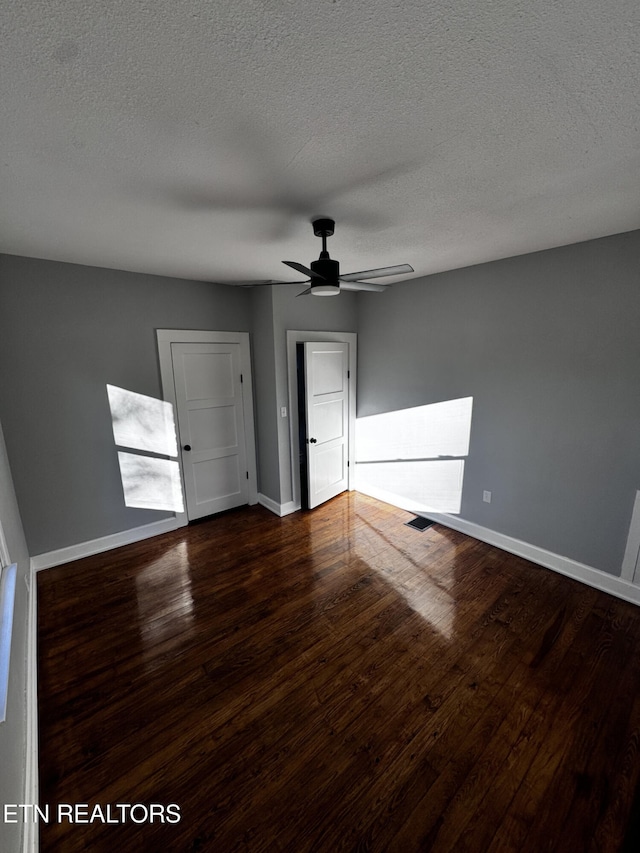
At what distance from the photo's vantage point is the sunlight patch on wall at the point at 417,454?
11.4ft

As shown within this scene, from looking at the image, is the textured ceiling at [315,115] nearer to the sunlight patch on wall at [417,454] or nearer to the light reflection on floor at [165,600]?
the sunlight patch on wall at [417,454]

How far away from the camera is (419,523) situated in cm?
374

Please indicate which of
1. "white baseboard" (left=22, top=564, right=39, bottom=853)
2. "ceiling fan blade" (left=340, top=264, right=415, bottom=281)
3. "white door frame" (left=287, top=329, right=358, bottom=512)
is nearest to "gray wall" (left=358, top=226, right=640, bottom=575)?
"white door frame" (left=287, top=329, right=358, bottom=512)

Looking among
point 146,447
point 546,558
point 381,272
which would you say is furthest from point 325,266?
point 546,558

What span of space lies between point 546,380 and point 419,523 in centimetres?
186

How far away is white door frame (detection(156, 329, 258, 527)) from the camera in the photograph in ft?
11.1

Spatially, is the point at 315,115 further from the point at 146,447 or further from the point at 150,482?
the point at 150,482

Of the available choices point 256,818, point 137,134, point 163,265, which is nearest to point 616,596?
point 256,818

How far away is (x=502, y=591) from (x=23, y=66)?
3560 mm

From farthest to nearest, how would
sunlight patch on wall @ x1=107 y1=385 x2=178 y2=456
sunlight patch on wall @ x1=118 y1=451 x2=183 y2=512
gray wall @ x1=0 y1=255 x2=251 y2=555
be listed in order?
sunlight patch on wall @ x1=118 y1=451 x2=183 y2=512, sunlight patch on wall @ x1=107 y1=385 x2=178 y2=456, gray wall @ x1=0 y1=255 x2=251 y2=555

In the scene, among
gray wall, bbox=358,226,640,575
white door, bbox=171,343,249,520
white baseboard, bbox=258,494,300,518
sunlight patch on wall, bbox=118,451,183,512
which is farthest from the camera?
white baseboard, bbox=258,494,300,518

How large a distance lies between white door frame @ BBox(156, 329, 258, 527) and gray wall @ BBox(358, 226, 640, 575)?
1828 millimetres

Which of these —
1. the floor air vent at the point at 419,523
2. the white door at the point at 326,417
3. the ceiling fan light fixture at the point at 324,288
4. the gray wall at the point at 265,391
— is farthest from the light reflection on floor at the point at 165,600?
the ceiling fan light fixture at the point at 324,288

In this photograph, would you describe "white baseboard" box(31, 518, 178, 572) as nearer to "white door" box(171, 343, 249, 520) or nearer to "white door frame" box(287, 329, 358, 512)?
"white door" box(171, 343, 249, 520)
